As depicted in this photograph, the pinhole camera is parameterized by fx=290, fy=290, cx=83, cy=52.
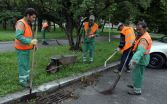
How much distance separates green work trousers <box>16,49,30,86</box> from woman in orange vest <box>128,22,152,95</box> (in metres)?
2.34

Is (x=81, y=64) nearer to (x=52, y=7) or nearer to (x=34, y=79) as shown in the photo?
(x=34, y=79)

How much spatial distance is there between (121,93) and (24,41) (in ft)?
8.64

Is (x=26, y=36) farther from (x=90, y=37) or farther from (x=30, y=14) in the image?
(x=90, y=37)

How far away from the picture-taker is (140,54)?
636 cm

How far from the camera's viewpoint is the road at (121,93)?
632 centimetres

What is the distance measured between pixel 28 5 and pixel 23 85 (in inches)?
257

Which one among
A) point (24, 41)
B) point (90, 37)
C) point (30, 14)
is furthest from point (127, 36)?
point (24, 41)

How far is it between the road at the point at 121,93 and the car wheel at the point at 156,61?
5.15 feet

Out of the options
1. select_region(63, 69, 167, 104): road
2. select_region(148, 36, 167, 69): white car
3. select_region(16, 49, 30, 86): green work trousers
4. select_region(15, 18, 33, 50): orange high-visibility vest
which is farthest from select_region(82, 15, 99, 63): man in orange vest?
select_region(15, 18, 33, 50): orange high-visibility vest

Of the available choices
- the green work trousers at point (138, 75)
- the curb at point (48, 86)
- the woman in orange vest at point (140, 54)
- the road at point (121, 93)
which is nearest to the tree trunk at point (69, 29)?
the curb at point (48, 86)

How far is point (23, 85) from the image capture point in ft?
20.9

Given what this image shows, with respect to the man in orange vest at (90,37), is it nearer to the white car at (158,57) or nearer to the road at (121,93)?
the road at (121,93)

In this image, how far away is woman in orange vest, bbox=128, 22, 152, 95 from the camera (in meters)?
6.39

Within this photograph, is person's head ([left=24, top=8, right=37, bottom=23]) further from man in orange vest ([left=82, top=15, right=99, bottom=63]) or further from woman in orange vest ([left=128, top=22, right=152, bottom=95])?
man in orange vest ([left=82, top=15, right=99, bottom=63])
